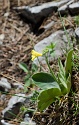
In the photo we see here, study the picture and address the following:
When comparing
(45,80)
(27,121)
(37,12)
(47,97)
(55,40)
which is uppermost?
(37,12)

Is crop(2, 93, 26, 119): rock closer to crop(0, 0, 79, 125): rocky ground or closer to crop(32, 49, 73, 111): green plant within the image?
crop(0, 0, 79, 125): rocky ground

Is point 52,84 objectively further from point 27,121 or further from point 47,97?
point 27,121

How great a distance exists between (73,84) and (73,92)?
8cm

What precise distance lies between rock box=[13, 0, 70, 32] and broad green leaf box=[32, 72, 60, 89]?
5.19 feet

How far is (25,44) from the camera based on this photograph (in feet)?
13.1

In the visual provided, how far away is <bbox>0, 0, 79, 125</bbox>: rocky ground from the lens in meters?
2.63

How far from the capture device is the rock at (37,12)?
13.1ft

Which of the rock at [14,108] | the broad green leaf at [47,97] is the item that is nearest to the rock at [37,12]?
the rock at [14,108]

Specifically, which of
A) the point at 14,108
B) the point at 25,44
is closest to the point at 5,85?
the point at 14,108

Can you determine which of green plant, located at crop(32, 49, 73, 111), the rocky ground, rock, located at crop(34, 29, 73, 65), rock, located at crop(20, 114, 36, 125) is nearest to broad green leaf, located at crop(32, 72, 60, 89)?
green plant, located at crop(32, 49, 73, 111)

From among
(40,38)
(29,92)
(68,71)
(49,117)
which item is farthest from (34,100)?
(40,38)

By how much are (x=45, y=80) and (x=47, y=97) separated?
133mm

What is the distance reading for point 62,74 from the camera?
8.37 ft

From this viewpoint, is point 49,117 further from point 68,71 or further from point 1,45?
point 1,45
